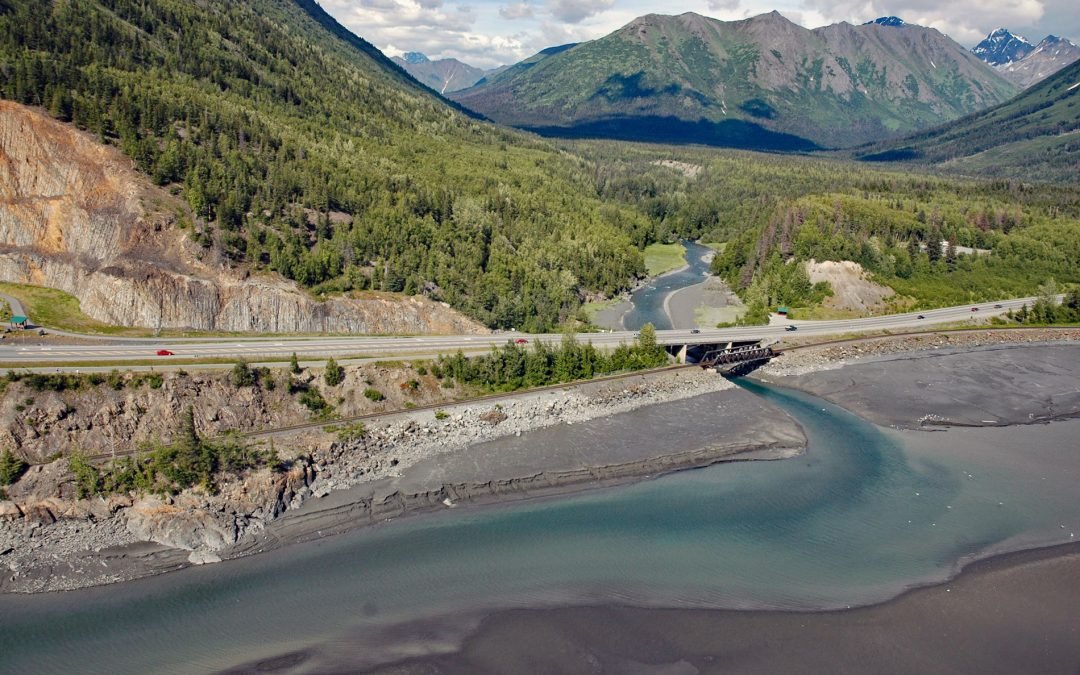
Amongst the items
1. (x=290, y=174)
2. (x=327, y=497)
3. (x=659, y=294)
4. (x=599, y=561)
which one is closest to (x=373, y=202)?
(x=290, y=174)

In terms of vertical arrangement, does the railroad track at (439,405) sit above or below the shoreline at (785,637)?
above

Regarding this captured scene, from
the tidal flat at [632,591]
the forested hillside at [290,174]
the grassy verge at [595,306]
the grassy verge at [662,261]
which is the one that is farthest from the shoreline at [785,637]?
the grassy verge at [662,261]

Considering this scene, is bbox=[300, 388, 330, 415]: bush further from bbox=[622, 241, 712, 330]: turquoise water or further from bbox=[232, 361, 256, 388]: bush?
bbox=[622, 241, 712, 330]: turquoise water

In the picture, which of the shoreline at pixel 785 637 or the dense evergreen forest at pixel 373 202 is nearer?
the shoreline at pixel 785 637

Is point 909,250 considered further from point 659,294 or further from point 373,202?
point 373,202

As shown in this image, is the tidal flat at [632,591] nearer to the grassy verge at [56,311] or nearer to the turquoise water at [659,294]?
the grassy verge at [56,311]

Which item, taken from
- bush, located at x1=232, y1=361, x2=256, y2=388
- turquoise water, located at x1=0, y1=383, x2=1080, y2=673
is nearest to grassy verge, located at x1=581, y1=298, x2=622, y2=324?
turquoise water, located at x1=0, y1=383, x2=1080, y2=673

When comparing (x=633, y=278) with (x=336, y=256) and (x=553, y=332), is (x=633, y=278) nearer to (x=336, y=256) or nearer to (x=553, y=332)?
(x=553, y=332)
